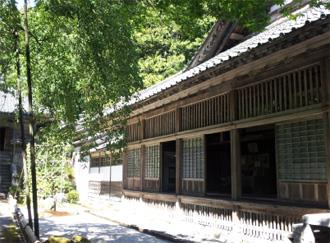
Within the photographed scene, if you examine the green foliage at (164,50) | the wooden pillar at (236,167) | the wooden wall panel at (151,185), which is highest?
the green foliage at (164,50)

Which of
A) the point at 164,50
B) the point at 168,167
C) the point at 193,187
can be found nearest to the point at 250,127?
the point at 193,187

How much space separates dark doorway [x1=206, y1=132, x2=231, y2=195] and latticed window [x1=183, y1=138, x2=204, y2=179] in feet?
6.52

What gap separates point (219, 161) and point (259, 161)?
172 cm

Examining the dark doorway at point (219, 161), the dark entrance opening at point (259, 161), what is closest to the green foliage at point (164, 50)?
the dark doorway at point (219, 161)

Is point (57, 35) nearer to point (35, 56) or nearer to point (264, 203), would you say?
point (35, 56)

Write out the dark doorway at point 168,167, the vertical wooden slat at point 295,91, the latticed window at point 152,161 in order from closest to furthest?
the vertical wooden slat at point 295,91 < the dark doorway at point 168,167 < the latticed window at point 152,161

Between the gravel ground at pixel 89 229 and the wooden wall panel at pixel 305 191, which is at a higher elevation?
the wooden wall panel at pixel 305 191

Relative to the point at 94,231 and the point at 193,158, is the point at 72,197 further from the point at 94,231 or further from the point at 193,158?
the point at 193,158

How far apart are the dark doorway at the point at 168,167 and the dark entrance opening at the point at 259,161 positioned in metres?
2.86

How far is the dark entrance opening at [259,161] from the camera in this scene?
51.6 feet

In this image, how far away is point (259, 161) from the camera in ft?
54.4

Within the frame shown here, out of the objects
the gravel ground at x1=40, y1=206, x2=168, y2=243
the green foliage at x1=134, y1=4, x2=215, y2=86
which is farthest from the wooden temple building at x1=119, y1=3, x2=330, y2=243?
the green foliage at x1=134, y1=4, x2=215, y2=86

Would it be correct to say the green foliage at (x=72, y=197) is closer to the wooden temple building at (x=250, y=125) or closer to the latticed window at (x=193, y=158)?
the wooden temple building at (x=250, y=125)

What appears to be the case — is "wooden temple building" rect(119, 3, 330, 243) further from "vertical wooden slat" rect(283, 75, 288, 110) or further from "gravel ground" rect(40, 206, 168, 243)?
"gravel ground" rect(40, 206, 168, 243)
